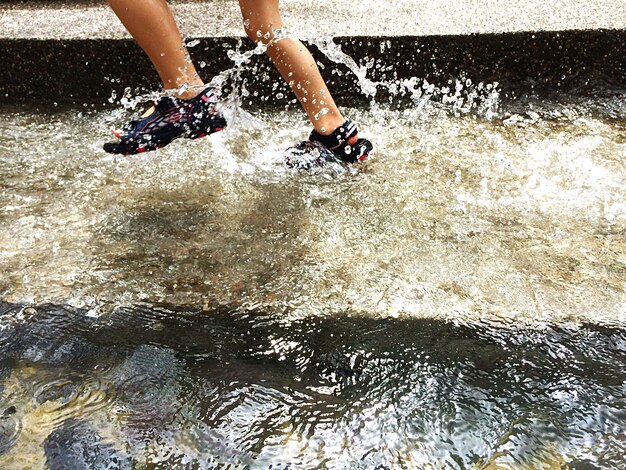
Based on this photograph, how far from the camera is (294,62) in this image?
2.24 metres

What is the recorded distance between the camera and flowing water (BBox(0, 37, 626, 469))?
4.49 feet

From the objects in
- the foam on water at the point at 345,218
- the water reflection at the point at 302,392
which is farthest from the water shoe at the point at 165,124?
the water reflection at the point at 302,392

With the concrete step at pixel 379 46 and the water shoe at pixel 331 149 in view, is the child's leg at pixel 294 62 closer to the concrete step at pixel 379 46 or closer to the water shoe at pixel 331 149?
the water shoe at pixel 331 149

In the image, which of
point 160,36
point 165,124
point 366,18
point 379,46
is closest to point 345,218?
point 165,124

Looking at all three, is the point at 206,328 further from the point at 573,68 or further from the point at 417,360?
the point at 573,68

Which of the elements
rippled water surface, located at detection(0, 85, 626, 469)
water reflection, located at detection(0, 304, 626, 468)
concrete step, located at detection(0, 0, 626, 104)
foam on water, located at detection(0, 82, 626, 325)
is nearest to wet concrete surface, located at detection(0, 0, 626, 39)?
concrete step, located at detection(0, 0, 626, 104)

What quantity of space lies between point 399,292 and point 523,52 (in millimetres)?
1683

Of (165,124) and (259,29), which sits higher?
(259,29)

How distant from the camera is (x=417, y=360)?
5.08ft

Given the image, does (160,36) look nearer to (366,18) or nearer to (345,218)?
(345,218)

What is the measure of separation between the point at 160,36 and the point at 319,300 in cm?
107

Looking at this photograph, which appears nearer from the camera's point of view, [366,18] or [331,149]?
[331,149]

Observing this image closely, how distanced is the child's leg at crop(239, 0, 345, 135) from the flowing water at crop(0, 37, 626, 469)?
0.72ft

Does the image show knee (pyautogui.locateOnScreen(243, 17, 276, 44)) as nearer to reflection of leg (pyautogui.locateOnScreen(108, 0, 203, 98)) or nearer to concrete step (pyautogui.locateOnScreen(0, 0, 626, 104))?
reflection of leg (pyautogui.locateOnScreen(108, 0, 203, 98))
